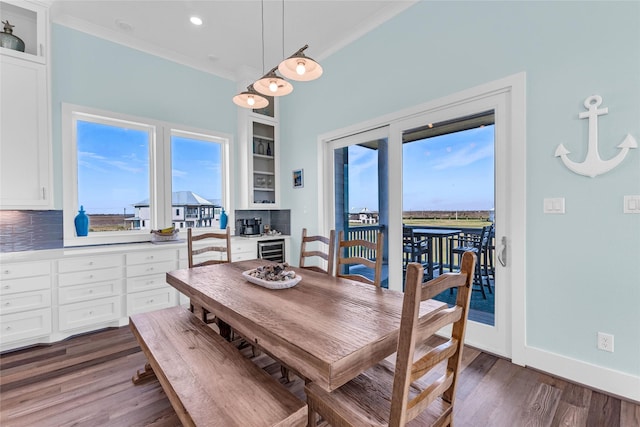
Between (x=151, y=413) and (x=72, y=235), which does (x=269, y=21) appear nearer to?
(x=72, y=235)

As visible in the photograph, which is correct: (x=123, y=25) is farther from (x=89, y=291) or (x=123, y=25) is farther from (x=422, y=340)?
(x=422, y=340)

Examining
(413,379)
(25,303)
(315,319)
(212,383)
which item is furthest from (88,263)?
(413,379)

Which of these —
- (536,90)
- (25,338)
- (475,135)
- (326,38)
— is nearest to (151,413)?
(25,338)

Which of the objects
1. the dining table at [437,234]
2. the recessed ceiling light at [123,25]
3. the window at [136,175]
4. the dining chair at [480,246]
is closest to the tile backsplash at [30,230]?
the window at [136,175]

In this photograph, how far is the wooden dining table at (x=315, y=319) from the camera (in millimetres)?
983

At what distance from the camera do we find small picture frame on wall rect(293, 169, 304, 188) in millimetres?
4227

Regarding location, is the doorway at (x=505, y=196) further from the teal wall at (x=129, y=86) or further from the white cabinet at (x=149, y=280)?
the white cabinet at (x=149, y=280)

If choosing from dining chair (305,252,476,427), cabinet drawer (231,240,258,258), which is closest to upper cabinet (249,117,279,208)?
cabinet drawer (231,240,258,258)

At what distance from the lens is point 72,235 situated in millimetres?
3143

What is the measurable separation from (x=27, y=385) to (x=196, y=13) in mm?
3637

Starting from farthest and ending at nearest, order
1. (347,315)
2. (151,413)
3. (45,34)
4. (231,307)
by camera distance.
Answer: (45,34)
(151,413)
(231,307)
(347,315)

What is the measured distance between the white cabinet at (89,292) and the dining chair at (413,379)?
277 centimetres

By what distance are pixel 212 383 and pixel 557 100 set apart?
2.81 metres

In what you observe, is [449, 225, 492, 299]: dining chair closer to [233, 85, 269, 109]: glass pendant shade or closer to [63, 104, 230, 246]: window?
[233, 85, 269, 109]: glass pendant shade
